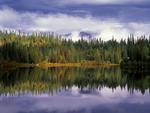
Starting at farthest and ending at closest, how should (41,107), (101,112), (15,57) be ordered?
(15,57) < (41,107) < (101,112)

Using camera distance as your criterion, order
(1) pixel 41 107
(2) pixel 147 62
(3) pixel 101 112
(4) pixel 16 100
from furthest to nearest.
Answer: (2) pixel 147 62
(4) pixel 16 100
(1) pixel 41 107
(3) pixel 101 112

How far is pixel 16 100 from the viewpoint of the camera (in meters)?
55.8

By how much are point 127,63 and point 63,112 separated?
147m

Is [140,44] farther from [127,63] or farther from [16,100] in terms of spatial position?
[16,100]

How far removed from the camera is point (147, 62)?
6590 inches

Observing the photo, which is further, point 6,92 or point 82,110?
point 6,92

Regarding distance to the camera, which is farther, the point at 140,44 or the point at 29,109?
the point at 140,44

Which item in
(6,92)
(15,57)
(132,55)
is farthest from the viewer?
(15,57)

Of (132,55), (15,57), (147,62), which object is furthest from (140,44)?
(15,57)

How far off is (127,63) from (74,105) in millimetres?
140079

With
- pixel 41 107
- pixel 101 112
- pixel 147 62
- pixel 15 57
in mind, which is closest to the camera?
pixel 101 112

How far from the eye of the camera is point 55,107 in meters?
48.2

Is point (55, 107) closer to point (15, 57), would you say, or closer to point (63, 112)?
point (63, 112)

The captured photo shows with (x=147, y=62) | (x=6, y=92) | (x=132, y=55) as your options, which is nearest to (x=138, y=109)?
(x=6, y=92)
